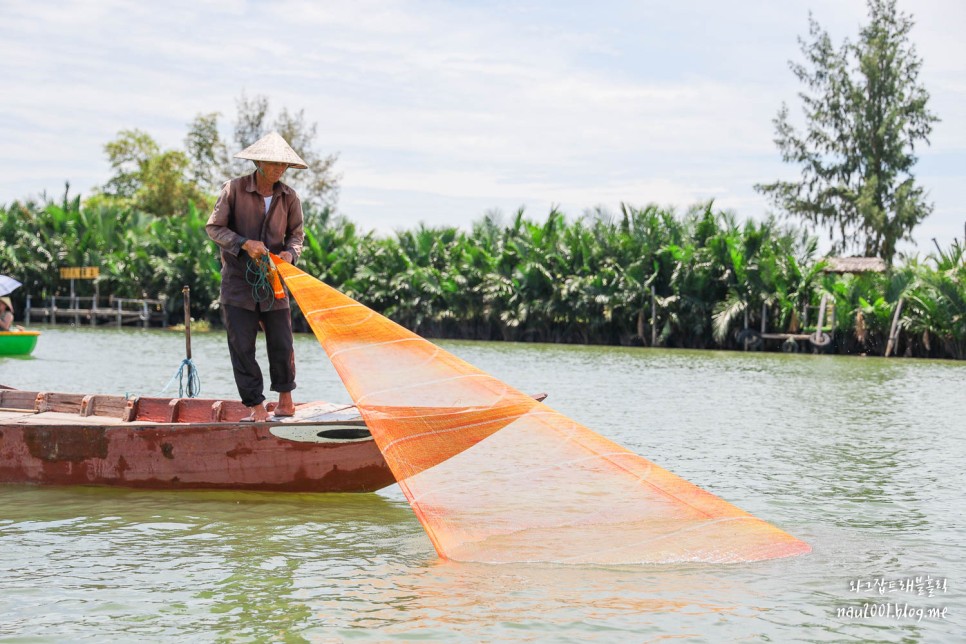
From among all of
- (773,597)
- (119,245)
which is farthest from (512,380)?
(119,245)

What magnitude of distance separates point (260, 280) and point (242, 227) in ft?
1.25

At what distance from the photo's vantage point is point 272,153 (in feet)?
22.5

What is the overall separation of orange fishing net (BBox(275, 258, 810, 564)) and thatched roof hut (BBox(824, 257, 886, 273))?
25.3 m

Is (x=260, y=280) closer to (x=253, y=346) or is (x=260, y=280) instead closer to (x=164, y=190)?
(x=253, y=346)

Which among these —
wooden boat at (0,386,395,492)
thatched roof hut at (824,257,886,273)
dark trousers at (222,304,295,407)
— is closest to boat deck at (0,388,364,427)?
wooden boat at (0,386,395,492)

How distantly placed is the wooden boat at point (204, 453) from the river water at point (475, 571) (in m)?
0.13

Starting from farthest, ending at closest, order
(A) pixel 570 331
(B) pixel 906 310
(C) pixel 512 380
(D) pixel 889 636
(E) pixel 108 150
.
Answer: (E) pixel 108 150
(A) pixel 570 331
(B) pixel 906 310
(C) pixel 512 380
(D) pixel 889 636

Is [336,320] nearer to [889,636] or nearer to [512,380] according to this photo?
[889,636]

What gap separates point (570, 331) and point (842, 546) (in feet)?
87.4

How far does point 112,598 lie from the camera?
206 inches

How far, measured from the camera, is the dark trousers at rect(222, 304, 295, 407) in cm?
710

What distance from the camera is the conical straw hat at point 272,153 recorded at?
680cm

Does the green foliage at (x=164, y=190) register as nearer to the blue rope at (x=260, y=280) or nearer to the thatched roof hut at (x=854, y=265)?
the thatched roof hut at (x=854, y=265)

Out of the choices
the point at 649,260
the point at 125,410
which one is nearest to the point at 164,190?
the point at 649,260
